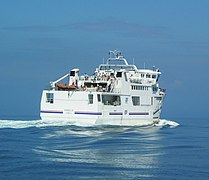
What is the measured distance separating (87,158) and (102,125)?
17560 mm

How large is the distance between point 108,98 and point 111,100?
59 centimetres

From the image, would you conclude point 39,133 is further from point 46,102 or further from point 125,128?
point 125,128

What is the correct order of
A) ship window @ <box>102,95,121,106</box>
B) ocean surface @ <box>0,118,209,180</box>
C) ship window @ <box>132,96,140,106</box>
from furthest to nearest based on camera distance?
ship window @ <box>132,96,140,106</box>, ship window @ <box>102,95,121,106</box>, ocean surface @ <box>0,118,209,180</box>

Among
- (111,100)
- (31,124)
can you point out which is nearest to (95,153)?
(31,124)

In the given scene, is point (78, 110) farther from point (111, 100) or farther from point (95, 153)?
point (95, 153)

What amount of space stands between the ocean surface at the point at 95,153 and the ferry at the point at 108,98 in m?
1.38

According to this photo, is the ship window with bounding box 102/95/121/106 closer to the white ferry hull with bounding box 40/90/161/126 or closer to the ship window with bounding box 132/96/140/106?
the white ferry hull with bounding box 40/90/161/126

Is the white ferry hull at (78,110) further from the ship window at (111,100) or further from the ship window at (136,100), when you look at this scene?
the ship window at (136,100)

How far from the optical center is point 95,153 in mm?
38344

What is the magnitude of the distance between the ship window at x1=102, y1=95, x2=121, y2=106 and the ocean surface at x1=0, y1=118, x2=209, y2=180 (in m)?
3.02

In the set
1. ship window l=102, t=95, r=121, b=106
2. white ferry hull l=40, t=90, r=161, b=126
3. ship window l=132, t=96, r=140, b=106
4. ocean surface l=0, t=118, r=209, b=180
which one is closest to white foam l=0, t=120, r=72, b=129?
ocean surface l=0, t=118, r=209, b=180

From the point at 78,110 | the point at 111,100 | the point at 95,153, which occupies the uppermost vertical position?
the point at 111,100

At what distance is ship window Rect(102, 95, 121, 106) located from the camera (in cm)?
5664

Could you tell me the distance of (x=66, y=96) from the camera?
53.6 m
